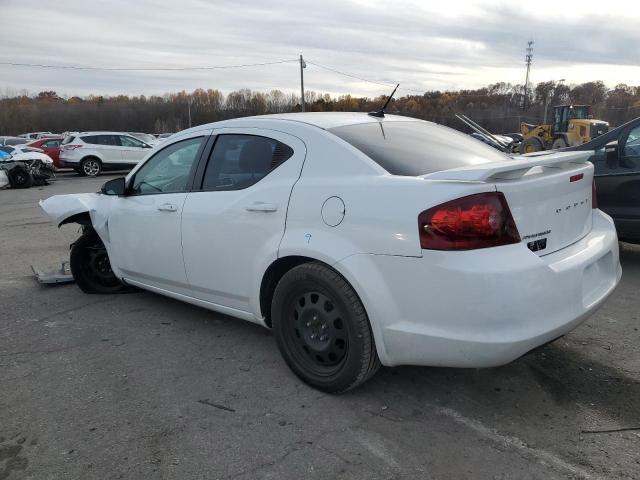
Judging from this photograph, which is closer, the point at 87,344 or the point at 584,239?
the point at 584,239

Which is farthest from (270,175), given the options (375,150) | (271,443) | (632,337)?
(632,337)

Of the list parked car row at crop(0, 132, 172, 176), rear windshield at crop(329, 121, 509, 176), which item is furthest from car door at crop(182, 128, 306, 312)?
parked car row at crop(0, 132, 172, 176)

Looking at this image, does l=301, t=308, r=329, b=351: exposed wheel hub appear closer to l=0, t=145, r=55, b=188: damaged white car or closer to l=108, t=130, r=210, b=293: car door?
l=108, t=130, r=210, b=293: car door

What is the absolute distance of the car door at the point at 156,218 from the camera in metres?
4.00

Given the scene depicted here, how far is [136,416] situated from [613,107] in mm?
72794

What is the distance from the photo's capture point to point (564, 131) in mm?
30359

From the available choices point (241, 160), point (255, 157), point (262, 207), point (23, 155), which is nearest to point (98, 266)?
point (241, 160)

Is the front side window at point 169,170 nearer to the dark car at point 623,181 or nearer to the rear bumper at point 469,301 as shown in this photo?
the rear bumper at point 469,301

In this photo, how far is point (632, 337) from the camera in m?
3.91

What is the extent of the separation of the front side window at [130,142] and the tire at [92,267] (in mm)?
18270

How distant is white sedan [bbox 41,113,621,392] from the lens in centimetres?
254

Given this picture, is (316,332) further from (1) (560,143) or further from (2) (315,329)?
(1) (560,143)

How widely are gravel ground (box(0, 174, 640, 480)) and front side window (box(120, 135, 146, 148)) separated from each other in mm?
19148

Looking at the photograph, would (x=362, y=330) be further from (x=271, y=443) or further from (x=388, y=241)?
(x=271, y=443)
